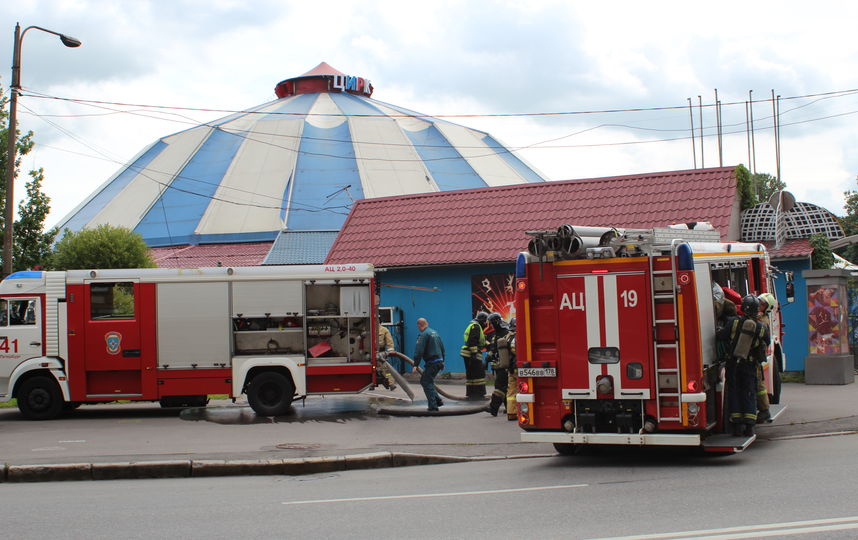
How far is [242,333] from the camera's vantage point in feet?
53.6

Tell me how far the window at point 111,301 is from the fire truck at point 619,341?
8.88m

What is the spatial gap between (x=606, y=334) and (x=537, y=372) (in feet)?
3.02

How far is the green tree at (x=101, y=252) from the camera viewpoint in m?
34.3

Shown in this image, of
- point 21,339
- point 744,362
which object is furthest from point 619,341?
point 21,339

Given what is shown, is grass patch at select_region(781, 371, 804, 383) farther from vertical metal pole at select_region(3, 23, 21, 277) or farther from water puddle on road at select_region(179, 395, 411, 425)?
vertical metal pole at select_region(3, 23, 21, 277)

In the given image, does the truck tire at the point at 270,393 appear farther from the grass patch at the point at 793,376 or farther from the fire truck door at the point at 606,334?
the grass patch at the point at 793,376

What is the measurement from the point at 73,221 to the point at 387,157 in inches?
650

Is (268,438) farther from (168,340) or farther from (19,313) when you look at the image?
(19,313)

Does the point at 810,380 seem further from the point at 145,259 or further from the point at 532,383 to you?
the point at 145,259

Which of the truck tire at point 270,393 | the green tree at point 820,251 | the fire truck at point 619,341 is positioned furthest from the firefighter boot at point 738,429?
the green tree at point 820,251

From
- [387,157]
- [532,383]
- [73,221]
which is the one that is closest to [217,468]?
[532,383]

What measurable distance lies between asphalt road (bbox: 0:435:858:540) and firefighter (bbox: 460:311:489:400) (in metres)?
5.55

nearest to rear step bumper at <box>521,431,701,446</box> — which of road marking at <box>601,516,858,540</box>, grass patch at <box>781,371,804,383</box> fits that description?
road marking at <box>601,516,858,540</box>

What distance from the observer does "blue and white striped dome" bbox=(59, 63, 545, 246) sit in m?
41.5
